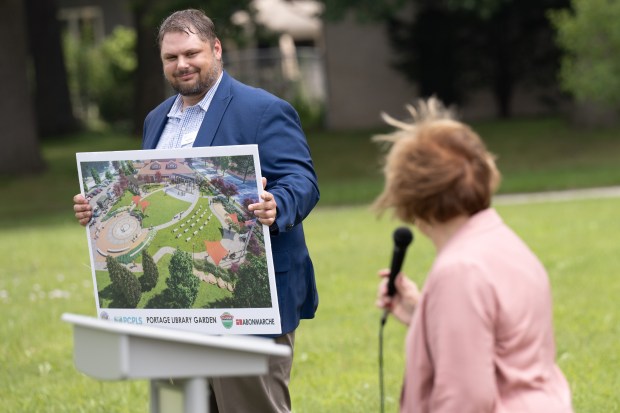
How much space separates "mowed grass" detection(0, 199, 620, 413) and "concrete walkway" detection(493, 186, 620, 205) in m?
2.33

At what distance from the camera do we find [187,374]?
3193mm

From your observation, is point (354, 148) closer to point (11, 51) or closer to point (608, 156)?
point (608, 156)

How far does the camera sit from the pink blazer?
10.2ft

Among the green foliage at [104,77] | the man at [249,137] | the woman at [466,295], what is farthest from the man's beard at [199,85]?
the green foliage at [104,77]

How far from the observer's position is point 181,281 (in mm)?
4430

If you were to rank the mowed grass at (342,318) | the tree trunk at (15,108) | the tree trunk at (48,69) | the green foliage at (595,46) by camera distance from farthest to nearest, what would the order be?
the tree trunk at (48,69)
the tree trunk at (15,108)
the green foliage at (595,46)
the mowed grass at (342,318)

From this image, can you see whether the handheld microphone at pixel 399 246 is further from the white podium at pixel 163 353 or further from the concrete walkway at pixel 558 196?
the concrete walkway at pixel 558 196

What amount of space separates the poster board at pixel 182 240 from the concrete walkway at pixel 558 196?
15.0 meters

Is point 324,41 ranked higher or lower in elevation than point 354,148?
higher

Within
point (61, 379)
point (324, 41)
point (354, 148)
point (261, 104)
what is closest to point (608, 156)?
point (354, 148)

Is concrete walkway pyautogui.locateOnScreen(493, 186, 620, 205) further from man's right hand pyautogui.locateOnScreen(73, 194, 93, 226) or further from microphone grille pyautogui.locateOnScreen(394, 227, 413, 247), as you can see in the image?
microphone grille pyautogui.locateOnScreen(394, 227, 413, 247)

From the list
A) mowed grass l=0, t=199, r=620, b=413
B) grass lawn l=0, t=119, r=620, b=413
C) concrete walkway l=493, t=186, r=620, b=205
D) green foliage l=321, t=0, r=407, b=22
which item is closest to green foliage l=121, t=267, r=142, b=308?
grass lawn l=0, t=119, r=620, b=413

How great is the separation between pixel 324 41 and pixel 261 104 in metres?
30.3

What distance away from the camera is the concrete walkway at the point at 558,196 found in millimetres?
19266
